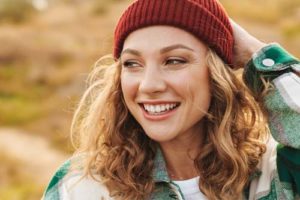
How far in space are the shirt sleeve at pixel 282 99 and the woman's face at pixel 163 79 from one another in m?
0.25

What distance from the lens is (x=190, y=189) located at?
2924mm

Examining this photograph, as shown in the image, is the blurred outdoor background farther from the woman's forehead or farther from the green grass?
the woman's forehead

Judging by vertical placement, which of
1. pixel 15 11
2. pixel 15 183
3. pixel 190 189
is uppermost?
pixel 190 189

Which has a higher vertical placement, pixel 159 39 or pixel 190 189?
pixel 159 39

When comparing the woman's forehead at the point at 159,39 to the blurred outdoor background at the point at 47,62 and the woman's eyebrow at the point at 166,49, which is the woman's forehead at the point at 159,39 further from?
the blurred outdoor background at the point at 47,62

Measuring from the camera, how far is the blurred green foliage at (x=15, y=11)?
25422 millimetres

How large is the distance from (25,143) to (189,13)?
35.2 feet

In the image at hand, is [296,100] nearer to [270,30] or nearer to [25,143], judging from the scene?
[25,143]

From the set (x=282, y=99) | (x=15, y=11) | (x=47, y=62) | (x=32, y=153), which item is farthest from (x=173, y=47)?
(x=15, y=11)

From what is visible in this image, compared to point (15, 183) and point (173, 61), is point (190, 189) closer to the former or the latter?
point (173, 61)

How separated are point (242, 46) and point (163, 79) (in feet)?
1.55

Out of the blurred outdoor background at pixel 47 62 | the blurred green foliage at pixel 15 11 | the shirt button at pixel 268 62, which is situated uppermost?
the shirt button at pixel 268 62

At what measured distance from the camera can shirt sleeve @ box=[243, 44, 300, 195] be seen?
2.84 m

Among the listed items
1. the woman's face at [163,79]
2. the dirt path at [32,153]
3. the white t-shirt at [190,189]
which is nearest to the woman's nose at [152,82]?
the woman's face at [163,79]
